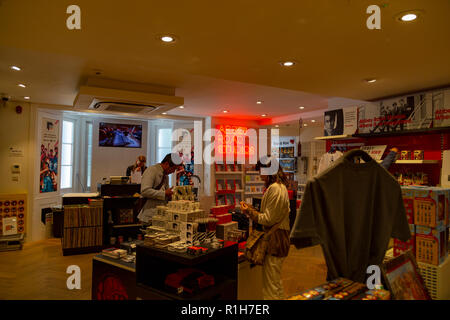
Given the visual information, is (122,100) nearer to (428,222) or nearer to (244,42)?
(244,42)

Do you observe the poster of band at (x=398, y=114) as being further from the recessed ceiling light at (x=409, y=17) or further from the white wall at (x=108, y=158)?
the white wall at (x=108, y=158)

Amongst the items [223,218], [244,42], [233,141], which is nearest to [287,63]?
[244,42]

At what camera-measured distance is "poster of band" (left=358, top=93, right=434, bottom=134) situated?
4.24 metres

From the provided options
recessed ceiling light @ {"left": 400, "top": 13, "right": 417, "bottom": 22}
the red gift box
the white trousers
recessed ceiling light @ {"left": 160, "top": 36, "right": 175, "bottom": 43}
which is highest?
recessed ceiling light @ {"left": 160, "top": 36, "right": 175, "bottom": 43}

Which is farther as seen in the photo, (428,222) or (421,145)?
(421,145)

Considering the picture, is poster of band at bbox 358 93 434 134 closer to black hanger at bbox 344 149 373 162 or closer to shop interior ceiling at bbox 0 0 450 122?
shop interior ceiling at bbox 0 0 450 122

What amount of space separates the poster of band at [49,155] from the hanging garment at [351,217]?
7050 mm

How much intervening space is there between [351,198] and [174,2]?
5.48 feet

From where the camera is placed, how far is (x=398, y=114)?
15.0ft

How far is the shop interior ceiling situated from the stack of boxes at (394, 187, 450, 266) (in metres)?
1.27

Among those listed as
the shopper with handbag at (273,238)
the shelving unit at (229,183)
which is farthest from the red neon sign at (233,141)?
the shopper with handbag at (273,238)

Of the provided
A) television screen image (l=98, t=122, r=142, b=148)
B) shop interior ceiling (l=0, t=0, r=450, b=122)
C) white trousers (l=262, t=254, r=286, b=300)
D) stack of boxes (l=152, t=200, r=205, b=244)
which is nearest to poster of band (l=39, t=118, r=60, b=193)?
television screen image (l=98, t=122, r=142, b=148)

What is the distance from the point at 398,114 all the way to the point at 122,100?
4.34 metres
